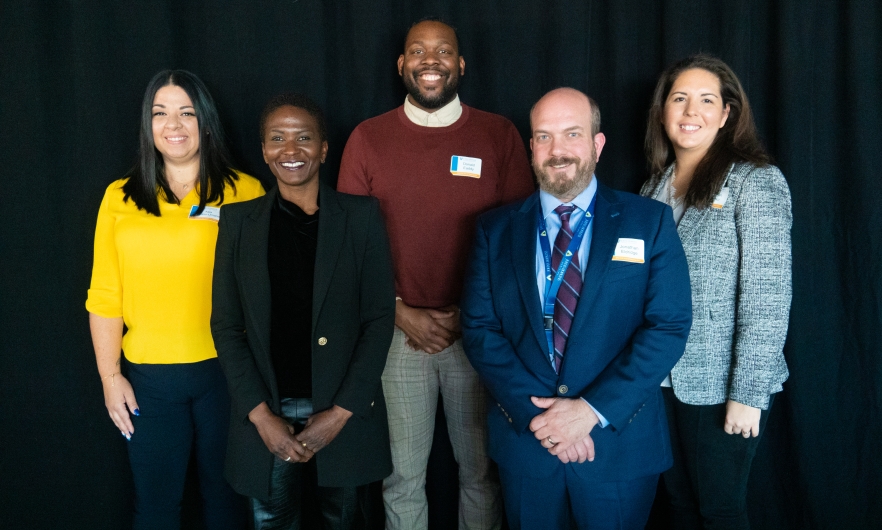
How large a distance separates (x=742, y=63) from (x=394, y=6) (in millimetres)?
1450

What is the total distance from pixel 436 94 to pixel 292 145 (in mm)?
636

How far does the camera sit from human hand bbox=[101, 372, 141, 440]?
2.15m

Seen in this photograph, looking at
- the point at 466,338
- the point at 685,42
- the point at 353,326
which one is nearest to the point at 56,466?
the point at 353,326

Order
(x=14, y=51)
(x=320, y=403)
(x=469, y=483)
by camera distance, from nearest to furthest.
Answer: (x=320, y=403) < (x=469, y=483) < (x=14, y=51)

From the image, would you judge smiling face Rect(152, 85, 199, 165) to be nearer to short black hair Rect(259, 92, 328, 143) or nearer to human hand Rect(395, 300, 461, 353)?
short black hair Rect(259, 92, 328, 143)

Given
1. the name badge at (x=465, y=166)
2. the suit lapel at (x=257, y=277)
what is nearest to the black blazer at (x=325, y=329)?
the suit lapel at (x=257, y=277)

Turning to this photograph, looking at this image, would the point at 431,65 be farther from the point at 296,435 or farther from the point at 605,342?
the point at 296,435

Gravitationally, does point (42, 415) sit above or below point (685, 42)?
below

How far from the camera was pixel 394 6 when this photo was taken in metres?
2.55

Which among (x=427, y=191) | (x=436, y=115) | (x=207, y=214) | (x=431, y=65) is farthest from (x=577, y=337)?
(x=207, y=214)

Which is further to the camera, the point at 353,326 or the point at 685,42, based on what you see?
the point at 685,42

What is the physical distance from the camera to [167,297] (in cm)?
206

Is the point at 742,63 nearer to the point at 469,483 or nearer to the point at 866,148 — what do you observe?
the point at 866,148

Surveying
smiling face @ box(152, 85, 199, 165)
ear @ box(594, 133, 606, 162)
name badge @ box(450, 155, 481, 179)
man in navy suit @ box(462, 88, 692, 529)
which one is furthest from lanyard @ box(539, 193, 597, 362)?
smiling face @ box(152, 85, 199, 165)
